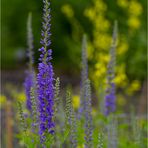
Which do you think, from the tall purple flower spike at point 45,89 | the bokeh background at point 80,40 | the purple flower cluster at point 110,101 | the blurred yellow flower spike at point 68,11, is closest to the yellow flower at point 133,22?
the bokeh background at point 80,40

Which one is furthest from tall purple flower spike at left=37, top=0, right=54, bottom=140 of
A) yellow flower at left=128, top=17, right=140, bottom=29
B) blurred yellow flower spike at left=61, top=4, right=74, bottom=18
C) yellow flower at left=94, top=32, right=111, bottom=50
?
blurred yellow flower spike at left=61, top=4, right=74, bottom=18

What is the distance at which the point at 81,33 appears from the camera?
13.1m

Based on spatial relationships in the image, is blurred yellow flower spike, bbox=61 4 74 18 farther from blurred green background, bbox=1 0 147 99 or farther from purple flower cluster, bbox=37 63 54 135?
purple flower cluster, bbox=37 63 54 135

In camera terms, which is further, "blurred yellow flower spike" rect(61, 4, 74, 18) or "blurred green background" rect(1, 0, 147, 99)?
"blurred yellow flower spike" rect(61, 4, 74, 18)

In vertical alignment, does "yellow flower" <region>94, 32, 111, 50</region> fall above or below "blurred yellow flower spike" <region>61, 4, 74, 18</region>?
below

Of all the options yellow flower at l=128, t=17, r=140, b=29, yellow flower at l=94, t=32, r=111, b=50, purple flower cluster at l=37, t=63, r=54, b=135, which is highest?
yellow flower at l=128, t=17, r=140, b=29

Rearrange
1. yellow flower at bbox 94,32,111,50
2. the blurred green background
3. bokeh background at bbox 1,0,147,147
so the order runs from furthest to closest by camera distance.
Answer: the blurred green background
bokeh background at bbox 1,0,147,147
yellow flower at bbox 94,32,111,50

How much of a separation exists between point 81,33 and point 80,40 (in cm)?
17

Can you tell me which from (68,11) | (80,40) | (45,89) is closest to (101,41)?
(68,11)

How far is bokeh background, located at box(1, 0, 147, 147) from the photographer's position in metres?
11.5

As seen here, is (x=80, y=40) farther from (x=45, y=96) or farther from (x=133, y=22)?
(x=45, y=96)

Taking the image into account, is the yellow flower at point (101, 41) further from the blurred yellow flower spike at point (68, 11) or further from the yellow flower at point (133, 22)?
the blurred yellow flower spike at point (68, 11)

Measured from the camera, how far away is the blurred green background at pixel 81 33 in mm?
11625

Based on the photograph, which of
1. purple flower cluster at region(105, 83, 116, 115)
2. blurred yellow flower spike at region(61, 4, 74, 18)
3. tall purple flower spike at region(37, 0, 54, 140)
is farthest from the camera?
blurred yellow flower spike at region(61, 4, 74, 18)
